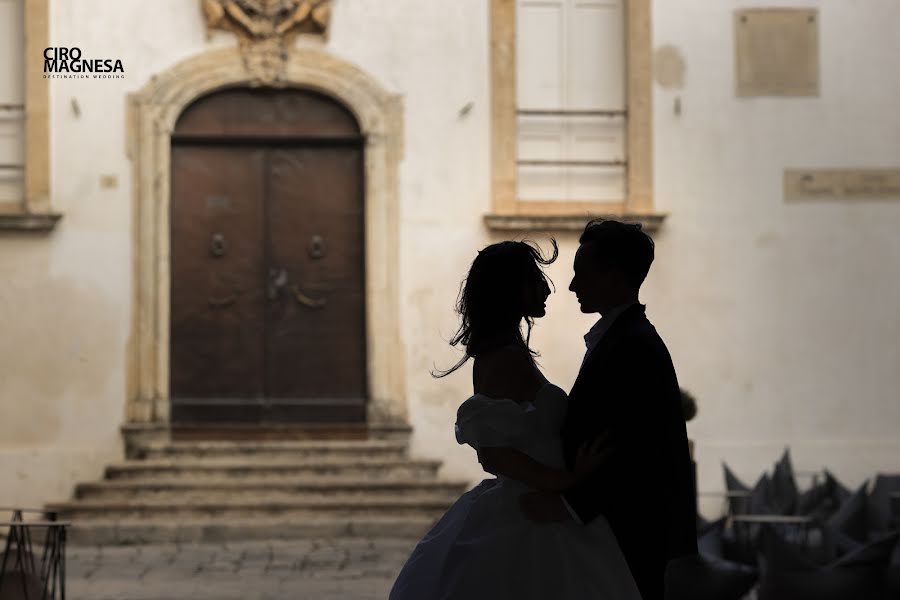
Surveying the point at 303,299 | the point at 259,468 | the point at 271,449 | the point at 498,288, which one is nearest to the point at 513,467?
the point at 498,288

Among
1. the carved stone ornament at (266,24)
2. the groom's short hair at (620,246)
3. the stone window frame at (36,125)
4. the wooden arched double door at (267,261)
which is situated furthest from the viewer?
the wooden arched double door at (267,261)

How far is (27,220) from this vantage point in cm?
1321

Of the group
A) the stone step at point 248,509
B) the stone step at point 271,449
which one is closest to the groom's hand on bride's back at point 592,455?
the stone step at point 248,509

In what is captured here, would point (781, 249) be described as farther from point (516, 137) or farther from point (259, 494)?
point (259, 494)

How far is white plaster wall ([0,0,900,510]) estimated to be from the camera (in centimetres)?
1331

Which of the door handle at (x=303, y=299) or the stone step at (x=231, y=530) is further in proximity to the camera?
the door handle at (x=303, y=299)

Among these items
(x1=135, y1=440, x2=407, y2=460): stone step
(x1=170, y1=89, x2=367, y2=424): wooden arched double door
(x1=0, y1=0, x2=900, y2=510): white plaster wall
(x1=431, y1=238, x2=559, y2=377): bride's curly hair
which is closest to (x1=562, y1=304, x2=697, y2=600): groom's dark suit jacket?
(x1=431, y1=238, x2=559, y2=377): bride's curly hair

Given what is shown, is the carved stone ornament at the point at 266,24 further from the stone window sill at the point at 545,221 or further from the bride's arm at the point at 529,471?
the bride's arm at the point at 529,471

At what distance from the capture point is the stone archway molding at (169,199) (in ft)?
44.0

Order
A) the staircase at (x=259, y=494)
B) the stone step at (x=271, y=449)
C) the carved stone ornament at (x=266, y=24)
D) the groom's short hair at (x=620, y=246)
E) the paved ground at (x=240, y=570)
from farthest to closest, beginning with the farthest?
the carved stone ornament at (x=266, y=24), the stone step at (x=271, y=449), the staircase at (x=259, y=494), the paved ground at (x=240, y=570), the groom's short hair at (x=620, y=246)

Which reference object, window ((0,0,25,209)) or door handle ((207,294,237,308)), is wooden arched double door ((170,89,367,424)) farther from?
window ((0,0,25,209))

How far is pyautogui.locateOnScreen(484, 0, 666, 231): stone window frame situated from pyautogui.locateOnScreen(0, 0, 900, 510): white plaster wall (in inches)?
4.5

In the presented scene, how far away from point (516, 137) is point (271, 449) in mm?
3401

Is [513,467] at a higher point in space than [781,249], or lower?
lower
